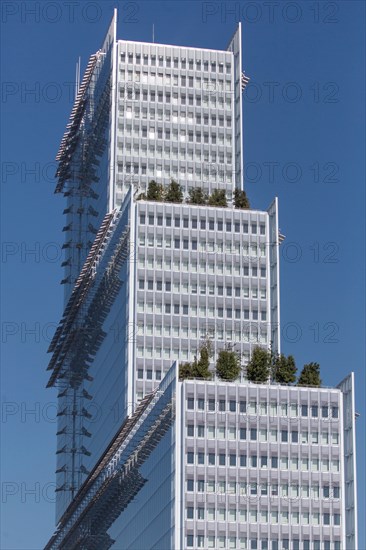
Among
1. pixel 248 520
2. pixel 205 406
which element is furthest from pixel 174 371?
pixel 248 520

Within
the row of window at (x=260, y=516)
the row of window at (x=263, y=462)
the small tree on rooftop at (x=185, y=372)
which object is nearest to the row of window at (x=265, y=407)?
the row of window at (x=263, y=462)

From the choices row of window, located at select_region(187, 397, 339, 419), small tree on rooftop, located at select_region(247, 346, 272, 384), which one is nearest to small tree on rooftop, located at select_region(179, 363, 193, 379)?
small tree on rooftop, located at select_region(247, 346, 272, 384)

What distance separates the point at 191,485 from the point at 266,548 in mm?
10637

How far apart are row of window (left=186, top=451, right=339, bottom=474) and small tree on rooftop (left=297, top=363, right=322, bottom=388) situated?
9798 millimetres

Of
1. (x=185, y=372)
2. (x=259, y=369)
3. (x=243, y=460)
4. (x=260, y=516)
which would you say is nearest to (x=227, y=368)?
(x=259, y=369)

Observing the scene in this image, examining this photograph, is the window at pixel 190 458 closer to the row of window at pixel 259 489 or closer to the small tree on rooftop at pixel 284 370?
the row of window at pixel 259 489

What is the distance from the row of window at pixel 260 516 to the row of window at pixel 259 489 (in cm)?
99

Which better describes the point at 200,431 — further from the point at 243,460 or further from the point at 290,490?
the point at 290,490

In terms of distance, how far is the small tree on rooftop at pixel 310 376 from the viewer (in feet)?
630

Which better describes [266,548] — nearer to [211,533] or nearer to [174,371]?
[211,533]

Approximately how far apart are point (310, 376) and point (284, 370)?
3120mm

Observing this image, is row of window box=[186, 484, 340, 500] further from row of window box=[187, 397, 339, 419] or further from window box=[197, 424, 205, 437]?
row of window box=[187, 397, 339, 419]

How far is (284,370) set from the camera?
193500mm

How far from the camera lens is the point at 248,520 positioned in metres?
182
